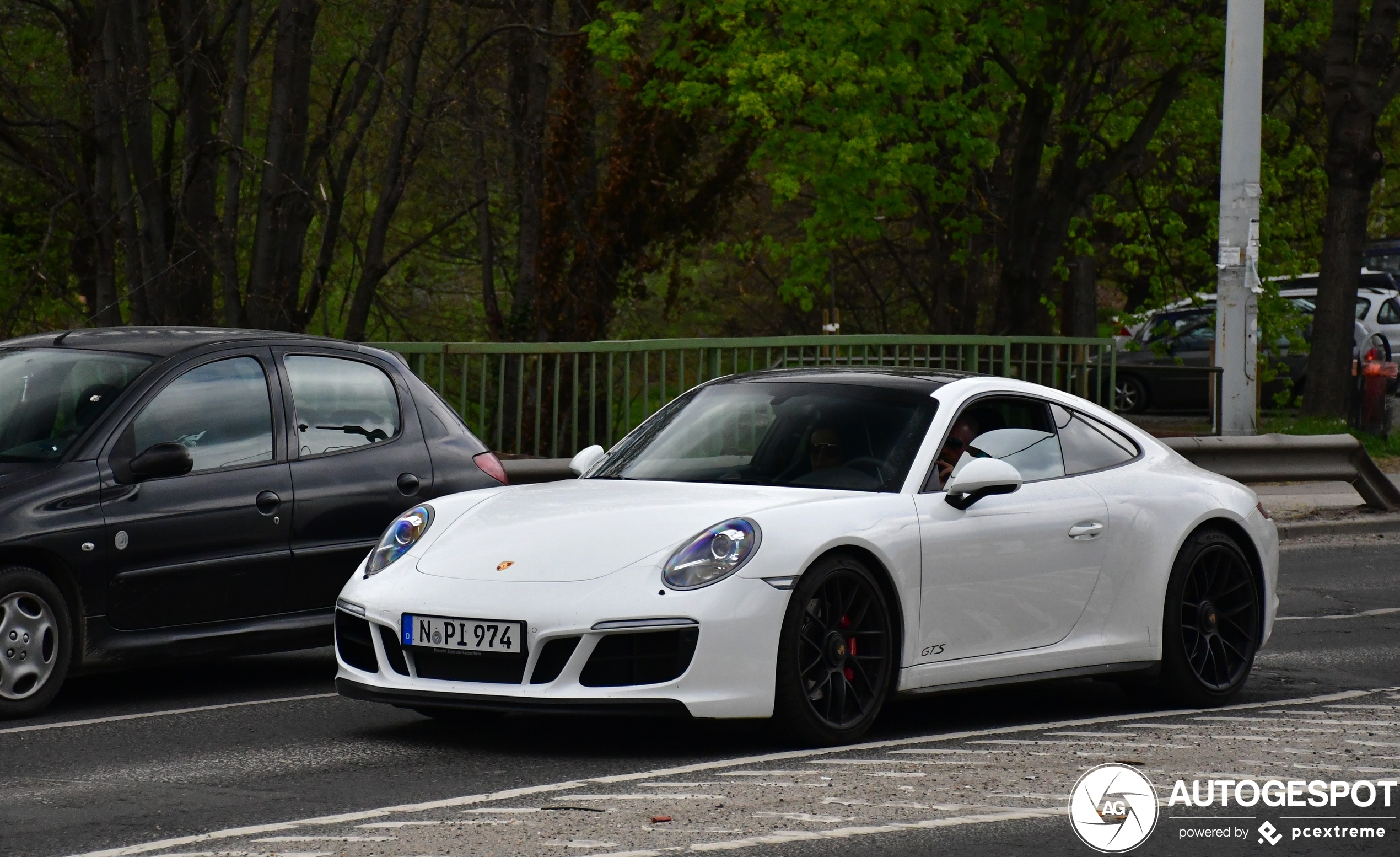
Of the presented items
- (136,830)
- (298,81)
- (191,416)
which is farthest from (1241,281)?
(136,830)

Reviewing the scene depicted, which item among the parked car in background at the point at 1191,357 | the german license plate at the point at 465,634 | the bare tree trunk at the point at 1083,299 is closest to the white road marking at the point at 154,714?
the german license plate at the point at 465,634

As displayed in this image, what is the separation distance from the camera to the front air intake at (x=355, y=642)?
6992 mm

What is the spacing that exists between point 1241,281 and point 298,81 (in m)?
8.85

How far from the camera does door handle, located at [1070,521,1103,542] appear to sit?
7.77 m

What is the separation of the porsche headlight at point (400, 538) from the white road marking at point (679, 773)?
54.7 inches

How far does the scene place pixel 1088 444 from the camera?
8.24m

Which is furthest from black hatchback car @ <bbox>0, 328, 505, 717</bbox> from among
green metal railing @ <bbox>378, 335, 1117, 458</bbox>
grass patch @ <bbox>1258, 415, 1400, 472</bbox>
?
grass patch @ <bbox>1258, 415, 1400, 472</bbox>

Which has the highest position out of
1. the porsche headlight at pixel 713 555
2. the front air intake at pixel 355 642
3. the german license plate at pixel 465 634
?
the porsche headlight at pixel 713 555

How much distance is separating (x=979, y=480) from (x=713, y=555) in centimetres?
119

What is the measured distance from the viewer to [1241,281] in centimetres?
1739

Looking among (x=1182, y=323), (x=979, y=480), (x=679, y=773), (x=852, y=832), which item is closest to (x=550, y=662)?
(x=679, y=773)

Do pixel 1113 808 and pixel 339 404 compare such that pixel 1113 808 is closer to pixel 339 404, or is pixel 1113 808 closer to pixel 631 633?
pixel 631 633

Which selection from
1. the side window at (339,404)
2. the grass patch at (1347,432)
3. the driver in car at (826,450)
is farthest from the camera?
the grass patch at (1347,432)

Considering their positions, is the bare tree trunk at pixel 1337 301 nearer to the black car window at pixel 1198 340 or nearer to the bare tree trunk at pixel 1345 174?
the bare tree trunk at pixel 1345 174
